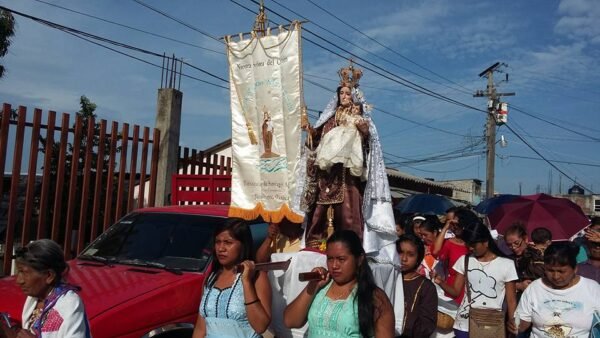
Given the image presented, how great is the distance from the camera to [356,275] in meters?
2.98

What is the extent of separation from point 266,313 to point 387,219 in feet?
4.22

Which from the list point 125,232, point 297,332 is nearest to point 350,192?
point 297,332

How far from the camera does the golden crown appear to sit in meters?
4.28

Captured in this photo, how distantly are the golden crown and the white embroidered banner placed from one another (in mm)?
332

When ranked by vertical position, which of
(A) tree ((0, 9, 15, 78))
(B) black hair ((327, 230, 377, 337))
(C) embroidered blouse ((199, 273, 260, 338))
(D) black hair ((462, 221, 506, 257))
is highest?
(A) tree ((0, 9, 15, 78))

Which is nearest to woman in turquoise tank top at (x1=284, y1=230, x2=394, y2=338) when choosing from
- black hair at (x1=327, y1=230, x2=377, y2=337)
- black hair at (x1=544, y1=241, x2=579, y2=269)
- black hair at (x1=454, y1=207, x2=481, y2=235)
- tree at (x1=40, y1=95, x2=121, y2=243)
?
black hair at (x1=327, y1=230, x2=377, y2=337)

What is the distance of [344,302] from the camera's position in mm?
2930

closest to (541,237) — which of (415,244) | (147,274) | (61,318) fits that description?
(415,244)

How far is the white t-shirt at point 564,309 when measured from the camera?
12.2 feet

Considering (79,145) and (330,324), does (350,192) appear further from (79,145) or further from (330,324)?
(79,145)

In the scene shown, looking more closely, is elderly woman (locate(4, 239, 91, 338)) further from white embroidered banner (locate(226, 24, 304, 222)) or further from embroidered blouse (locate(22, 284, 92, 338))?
white embroidered banner (locate(226, 24, 304, 222))

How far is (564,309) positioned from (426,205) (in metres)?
7.43

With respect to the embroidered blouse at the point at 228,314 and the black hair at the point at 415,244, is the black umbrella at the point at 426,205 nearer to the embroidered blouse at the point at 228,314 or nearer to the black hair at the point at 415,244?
the black hair at the point at 415,244

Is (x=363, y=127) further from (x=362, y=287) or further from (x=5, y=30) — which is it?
(x=5, y=30)
